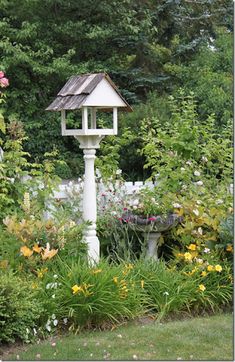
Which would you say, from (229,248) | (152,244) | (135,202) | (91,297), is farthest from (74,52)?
(91,297)

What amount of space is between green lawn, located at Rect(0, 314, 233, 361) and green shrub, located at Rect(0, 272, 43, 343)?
0.41 feet

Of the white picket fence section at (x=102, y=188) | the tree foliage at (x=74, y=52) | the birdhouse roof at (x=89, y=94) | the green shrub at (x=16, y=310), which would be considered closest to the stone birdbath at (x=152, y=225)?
the white picket fence section at (x=102, y=188)

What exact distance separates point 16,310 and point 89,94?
2.15 metres

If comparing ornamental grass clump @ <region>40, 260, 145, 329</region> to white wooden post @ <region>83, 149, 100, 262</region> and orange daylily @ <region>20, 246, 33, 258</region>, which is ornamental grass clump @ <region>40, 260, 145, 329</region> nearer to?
orange daylily @ <region>20, 246, 33, 258</region>

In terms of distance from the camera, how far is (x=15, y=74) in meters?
14.6

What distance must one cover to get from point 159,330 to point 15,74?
11015mm

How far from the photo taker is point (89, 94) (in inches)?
215

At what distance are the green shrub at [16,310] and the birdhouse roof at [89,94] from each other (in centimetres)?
186

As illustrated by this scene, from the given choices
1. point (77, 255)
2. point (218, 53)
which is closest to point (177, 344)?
point (77, 255)

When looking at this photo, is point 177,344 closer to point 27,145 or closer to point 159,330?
point 159,330

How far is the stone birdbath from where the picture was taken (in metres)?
5.75

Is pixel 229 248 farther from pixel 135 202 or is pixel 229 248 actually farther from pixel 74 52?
pixel 74 52

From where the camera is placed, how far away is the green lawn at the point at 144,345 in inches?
162

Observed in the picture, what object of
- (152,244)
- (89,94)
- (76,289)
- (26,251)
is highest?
(89,94)
